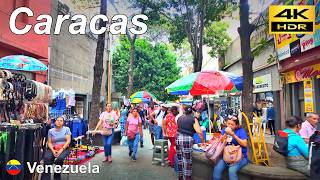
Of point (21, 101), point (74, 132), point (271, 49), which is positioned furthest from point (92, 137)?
point (271, 49)

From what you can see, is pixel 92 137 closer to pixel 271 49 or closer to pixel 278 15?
pixel 278 15

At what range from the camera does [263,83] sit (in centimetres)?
1811

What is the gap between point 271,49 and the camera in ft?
55.9

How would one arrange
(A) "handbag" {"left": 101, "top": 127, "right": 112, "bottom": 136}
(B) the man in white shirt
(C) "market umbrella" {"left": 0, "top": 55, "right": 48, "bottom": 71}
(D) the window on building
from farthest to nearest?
1. (D) the window on building
2. (B) the man in white shirt
3. (A) "handbag" {"left": 101, "top": 127, "right": 112, "bottom": 136}
4. (C) "market umbrella" {"left": 0, "top": 55, "right": 48, "bottom": 71}

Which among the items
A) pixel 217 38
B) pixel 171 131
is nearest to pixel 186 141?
pixel 171 131

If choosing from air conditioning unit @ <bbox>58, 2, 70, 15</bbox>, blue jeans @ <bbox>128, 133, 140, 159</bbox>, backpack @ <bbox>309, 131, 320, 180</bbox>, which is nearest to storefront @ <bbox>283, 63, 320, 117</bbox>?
blue jeans @ <bbox>128, 133, 140, 159</bbox>

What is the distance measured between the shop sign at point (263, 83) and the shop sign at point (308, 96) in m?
3.81

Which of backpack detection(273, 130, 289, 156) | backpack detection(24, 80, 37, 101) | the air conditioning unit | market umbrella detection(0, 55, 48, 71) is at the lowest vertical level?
backpack detection(273, 130, 289, 156)

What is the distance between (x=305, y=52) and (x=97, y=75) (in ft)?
27.8

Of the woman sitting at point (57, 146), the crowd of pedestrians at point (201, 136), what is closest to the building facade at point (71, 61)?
the crowd of pedestrians at point (201, 136)

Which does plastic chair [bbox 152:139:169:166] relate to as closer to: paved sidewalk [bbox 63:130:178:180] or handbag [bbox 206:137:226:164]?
paved sidewalk [bbox 63:130:178:180]

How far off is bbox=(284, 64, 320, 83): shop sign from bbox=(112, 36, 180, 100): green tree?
1958 centimetres

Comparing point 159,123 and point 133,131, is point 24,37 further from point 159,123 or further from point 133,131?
point 133,131

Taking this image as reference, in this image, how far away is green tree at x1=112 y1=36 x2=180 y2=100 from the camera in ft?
111
